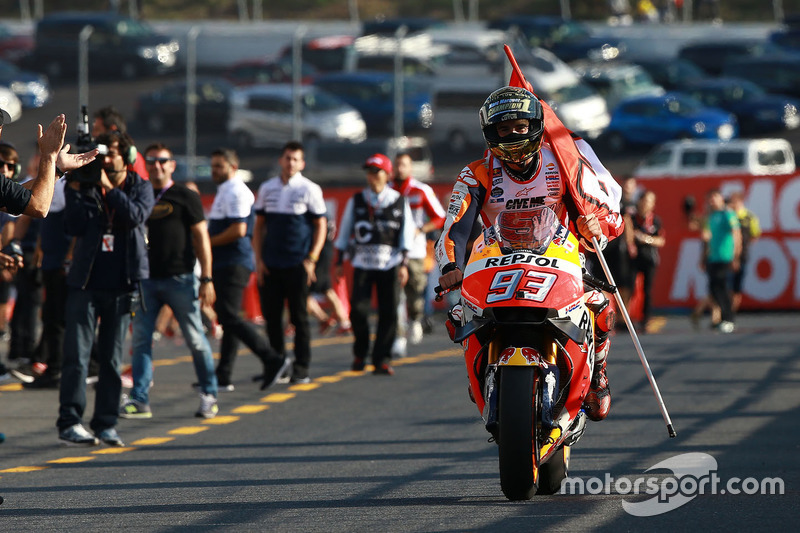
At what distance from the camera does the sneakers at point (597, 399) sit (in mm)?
7234

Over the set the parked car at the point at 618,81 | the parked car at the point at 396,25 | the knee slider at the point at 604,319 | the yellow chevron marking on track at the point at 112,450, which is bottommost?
the yellow chevron marking on track at the point at 112,450

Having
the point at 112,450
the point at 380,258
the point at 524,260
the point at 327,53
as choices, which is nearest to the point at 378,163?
the point at 380,258

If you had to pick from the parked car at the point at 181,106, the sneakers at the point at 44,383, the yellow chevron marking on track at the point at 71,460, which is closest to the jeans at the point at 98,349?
the yellow chevron marking on track at the point at 71,460

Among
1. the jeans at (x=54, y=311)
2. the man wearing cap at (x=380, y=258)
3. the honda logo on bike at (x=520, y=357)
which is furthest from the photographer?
the man wearing cap at (x=380, y=258)

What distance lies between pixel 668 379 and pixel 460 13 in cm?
3800

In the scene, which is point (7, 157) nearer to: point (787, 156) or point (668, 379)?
point (668, 379)

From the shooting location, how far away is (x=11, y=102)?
82.8 feet

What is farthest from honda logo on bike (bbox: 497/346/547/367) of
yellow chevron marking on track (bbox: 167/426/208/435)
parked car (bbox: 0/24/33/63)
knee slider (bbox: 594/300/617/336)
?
parked car (bbox: 0/24/33/63)

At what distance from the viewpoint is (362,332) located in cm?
1377

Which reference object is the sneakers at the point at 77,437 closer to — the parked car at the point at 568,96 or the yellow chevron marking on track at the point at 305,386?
the yellow chevron marking on track at the point at 305,386

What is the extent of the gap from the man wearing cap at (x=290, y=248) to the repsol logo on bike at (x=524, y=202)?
5.65 metres

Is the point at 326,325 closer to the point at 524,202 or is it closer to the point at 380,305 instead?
the point at 380,305

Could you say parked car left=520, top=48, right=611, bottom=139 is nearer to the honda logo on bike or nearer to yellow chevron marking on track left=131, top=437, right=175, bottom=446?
yellow chevron marking on track left=131, top=437, right=175, bottom=446

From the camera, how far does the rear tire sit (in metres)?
7.11
